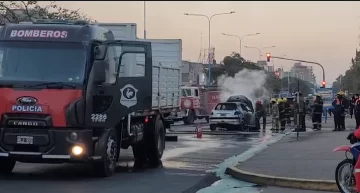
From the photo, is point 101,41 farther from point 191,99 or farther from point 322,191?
point 191,99

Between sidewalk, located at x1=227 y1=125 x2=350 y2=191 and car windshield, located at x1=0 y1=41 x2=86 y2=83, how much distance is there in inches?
156

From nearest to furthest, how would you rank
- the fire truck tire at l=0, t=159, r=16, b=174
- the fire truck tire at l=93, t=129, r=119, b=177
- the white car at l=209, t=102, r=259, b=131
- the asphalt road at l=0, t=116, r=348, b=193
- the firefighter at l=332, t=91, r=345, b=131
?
the asphalt road at l=0, t=116, r=348, b=193
the fire truck tire at l=93, t=129, r=119, b=177
the fire truck tire at l=0, t=159, r=16, b=174
the firefighter at l=332, t=91, r=345, b=131
the white car at l=209, t=102, r=259, b=131

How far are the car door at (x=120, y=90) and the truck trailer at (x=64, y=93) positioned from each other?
19 millimetres

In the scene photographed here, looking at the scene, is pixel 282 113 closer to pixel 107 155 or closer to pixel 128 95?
pixel 128 95

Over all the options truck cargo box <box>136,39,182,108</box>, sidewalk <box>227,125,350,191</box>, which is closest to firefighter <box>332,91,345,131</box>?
sidewalk <box>227,125,350,191</box>

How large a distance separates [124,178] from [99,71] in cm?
237

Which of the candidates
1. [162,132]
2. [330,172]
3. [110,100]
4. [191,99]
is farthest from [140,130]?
[191,99]

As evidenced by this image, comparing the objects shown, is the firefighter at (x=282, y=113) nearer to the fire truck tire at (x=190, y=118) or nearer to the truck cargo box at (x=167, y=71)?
the fire truck tire at (x=190, y=118)

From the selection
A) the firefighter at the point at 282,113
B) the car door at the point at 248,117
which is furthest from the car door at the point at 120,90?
the car door at the point at 248,117

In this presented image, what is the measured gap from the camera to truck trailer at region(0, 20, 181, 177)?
12.3 m

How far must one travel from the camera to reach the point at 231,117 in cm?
Answer: 3203

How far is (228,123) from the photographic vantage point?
105ft

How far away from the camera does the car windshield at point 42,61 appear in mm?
12484

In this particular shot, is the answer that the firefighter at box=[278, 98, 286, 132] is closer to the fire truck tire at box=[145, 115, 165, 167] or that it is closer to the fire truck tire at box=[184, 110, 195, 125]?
the fire truck tire at box=[184, 110, 195, 125]
